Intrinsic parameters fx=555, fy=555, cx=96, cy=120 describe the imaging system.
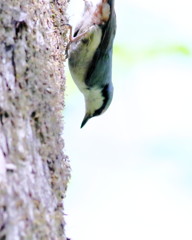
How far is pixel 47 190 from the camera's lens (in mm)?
1649

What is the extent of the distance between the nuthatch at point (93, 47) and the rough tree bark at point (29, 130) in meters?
0.96

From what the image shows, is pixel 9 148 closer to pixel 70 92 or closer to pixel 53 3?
pixel 53 3

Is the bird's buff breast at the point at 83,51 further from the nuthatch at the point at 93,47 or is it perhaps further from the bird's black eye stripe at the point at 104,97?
the bird's black eye stripe at the point at 104,97

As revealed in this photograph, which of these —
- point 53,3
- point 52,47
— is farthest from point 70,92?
point 52,47

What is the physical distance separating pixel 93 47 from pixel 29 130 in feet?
5.29

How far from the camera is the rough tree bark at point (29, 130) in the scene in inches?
58.2

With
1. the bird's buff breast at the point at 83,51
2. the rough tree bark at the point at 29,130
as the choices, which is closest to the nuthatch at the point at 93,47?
the bird's buff breast at the point at 83,51

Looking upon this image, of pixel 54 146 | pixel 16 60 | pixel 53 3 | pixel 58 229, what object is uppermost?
pixel 53 3

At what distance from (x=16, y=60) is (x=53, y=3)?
85 cm

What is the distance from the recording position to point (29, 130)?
169 centimetres

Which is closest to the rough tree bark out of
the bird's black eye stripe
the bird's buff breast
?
the bird's buff breast

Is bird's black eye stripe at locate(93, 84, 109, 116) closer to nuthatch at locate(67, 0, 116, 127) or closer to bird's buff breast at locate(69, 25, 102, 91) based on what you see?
nuthatch at locate(67, 0, 116, 127)

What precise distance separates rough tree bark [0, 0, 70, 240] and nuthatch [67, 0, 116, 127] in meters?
0.96

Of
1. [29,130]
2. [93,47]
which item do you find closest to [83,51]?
[93,47]
